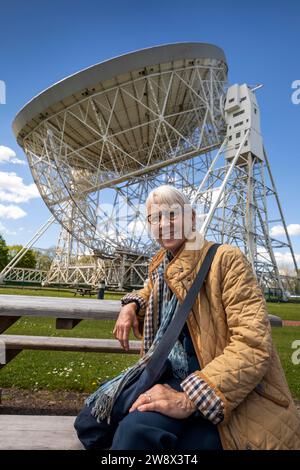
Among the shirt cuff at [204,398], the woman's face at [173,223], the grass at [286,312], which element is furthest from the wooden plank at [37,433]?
the grass at [286,312]

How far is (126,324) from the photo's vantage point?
1695 mm

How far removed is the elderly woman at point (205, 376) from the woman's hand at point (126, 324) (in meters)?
0.13

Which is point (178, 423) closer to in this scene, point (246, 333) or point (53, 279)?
point (246, 333)

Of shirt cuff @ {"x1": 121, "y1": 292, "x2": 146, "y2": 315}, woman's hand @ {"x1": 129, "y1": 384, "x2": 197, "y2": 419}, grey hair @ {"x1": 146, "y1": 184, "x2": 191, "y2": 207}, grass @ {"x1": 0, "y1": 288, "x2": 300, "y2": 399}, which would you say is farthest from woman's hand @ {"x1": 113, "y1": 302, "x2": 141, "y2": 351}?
grass @ {"x1": 0, "y1": 288, "x2": 300, "y2": 399}

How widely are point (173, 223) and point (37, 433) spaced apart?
1071mm

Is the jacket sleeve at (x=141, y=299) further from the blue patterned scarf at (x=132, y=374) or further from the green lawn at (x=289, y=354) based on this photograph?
the green lawn at (x=289, y=354)

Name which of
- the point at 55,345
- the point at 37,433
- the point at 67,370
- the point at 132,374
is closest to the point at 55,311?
the point at 55,345

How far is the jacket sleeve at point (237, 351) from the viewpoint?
3.89ft

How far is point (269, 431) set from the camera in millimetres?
1173

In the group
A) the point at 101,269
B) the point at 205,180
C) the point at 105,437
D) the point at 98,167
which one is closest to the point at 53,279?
the point at 101,269

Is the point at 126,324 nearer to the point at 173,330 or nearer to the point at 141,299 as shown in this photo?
the point at 141,299

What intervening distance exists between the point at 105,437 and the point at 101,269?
Result: 25322 mm
